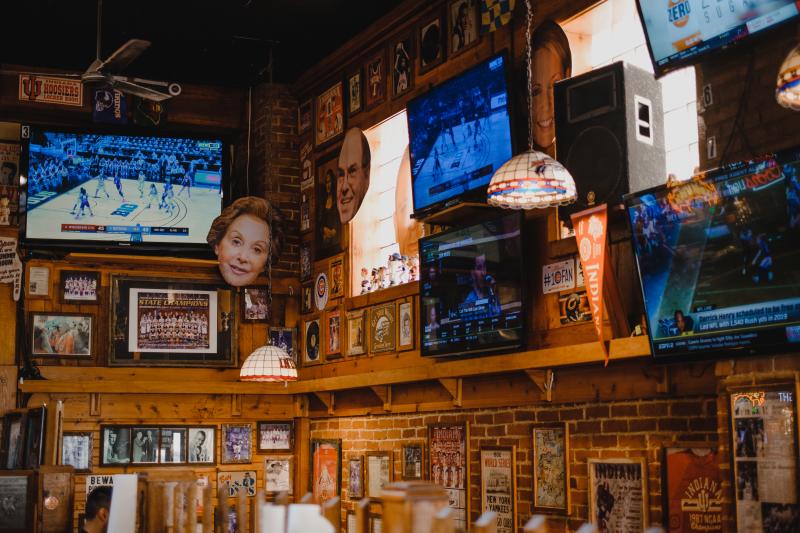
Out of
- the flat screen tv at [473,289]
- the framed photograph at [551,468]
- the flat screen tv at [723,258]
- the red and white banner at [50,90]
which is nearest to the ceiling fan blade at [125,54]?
the red and white banner at [50,90]

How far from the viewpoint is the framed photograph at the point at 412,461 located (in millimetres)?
7817

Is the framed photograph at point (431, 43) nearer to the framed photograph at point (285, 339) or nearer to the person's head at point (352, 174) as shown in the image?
the person's head at point (352, 174)

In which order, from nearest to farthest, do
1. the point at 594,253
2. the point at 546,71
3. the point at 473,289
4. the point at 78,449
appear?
the point at 594,253, the point at 546,71, the point at 473,289, the point at 78,449

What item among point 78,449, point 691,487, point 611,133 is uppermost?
point 611,133

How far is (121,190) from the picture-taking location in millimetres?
9555

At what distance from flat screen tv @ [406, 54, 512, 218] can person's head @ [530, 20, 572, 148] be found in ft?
0.66

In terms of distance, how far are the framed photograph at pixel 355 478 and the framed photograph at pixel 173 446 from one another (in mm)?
1655

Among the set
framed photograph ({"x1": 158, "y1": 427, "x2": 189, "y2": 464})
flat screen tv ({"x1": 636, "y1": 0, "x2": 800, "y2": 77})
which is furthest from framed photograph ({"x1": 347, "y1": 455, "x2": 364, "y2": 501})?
flat screen tv ({"x1": 636, "y1": 0, "x2": 800, "y2": 77})

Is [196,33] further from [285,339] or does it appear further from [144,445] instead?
[144,445]

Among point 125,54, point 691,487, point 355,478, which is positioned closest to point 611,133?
point 691,487

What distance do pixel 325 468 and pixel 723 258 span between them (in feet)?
17.5

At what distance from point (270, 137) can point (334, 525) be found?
8186 mm

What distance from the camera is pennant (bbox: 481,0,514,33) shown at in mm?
6836

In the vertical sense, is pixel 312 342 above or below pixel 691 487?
above
